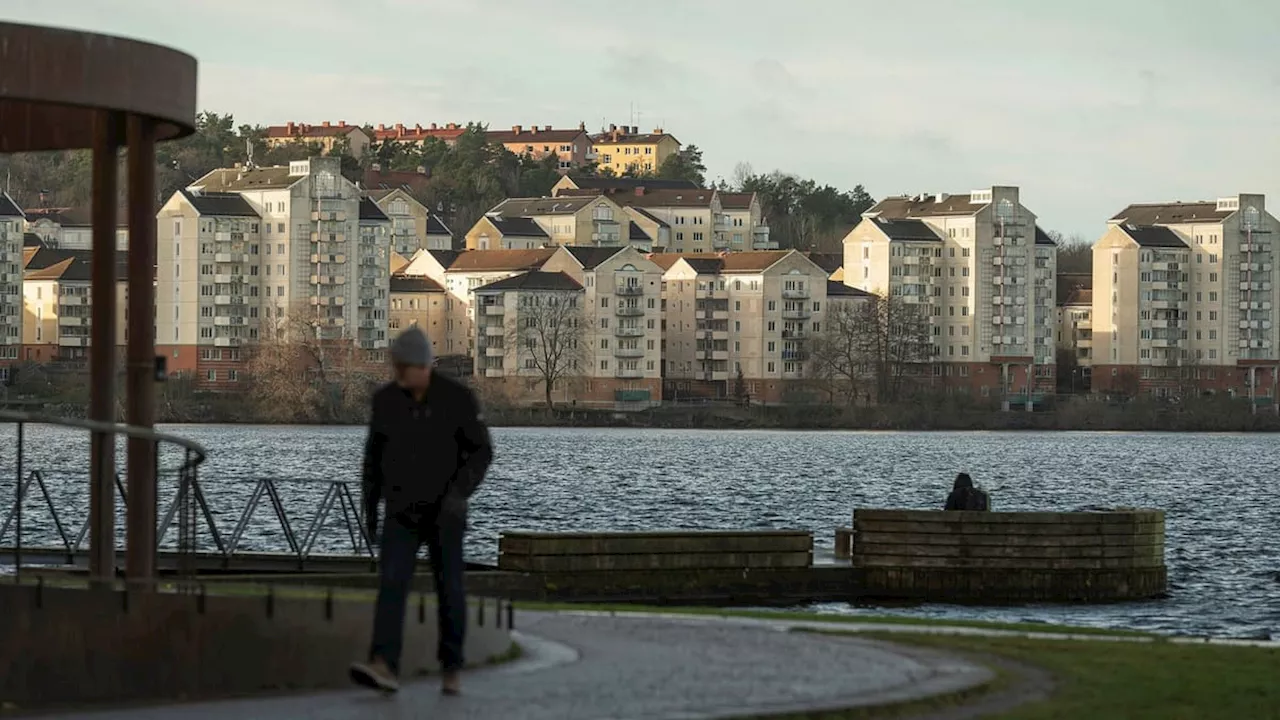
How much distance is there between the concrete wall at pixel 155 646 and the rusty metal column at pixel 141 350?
162cm

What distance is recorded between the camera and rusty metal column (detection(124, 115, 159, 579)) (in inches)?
605

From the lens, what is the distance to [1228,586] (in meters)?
46.6

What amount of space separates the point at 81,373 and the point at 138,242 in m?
173

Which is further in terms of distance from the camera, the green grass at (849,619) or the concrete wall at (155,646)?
the green grass at (849,619)

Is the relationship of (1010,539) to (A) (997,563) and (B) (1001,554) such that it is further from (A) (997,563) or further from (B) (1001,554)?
(A) (997,563)

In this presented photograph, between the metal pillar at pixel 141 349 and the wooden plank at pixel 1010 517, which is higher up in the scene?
the metal pillar at pixel 141 349

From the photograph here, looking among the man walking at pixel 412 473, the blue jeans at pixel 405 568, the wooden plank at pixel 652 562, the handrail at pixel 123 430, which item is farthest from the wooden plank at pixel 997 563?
the man walking at pixel 412 473

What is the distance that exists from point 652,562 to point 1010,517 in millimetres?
6306

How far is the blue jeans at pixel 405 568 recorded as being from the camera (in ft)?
42.5

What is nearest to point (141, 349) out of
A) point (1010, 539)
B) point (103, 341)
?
point (103, 341)

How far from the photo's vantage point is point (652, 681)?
13.6 metres

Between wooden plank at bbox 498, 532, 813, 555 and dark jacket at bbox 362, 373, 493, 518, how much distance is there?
15.5 metres

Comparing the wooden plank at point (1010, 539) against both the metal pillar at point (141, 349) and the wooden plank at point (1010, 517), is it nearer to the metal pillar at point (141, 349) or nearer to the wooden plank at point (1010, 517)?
the wooden plank at point (1010, 517)

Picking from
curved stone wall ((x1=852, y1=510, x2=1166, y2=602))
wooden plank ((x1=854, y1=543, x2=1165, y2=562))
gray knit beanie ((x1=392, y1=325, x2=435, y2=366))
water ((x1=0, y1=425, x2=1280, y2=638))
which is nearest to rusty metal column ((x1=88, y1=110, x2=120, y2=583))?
gray knit beanie ((x1=392, y1=325, x2=435, y2=366))
